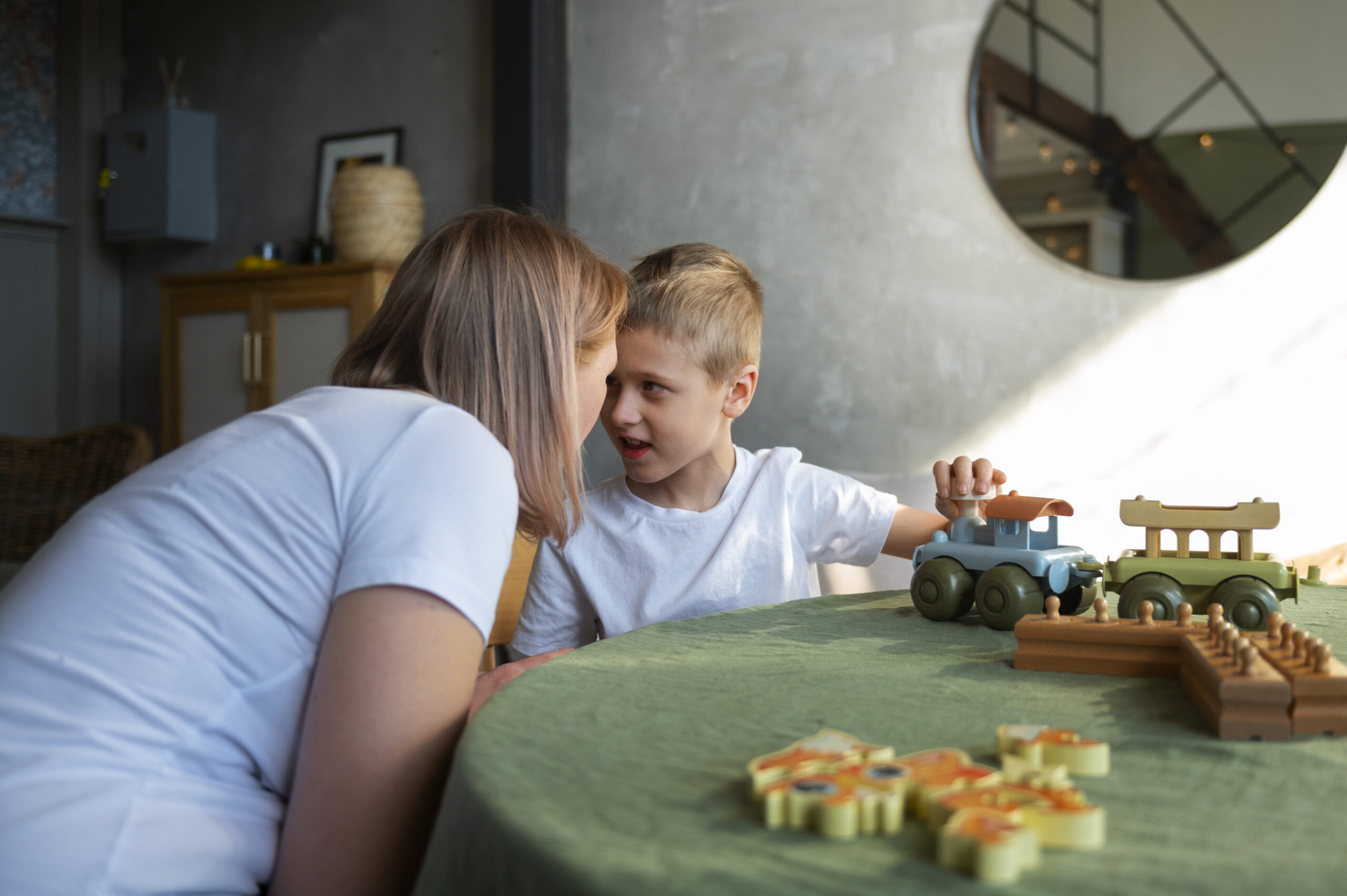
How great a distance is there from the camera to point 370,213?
383cm

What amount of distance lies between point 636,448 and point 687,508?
0.50 feet

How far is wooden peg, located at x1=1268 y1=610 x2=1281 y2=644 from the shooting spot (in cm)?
79

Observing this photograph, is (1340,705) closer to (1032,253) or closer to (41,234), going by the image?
(1032,253)

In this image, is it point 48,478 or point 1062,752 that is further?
point 48,478

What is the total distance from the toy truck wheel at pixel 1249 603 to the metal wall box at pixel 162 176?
4.73m

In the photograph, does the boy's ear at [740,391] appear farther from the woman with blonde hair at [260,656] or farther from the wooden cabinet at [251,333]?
the wooden cabinet at [251,333]

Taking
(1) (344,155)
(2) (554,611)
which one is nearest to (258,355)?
(1) (344,155)

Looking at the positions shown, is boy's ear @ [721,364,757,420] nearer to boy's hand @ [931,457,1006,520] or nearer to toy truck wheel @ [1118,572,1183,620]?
boy's hand @ [931,457,1006,520]

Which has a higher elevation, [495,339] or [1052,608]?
[495,339]

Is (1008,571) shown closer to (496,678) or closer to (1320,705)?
(1320,705)

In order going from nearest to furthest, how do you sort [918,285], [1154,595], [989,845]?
[989,845], [1154,595], [918,285]

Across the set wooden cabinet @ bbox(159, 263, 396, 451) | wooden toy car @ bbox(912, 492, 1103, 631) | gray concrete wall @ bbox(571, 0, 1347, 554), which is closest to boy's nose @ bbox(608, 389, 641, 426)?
wooden toy car @ bbox(912, 492, 1103, 631)

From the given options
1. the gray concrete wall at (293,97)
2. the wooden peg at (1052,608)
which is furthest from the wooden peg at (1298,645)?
the gray concrete wall at (293,97)

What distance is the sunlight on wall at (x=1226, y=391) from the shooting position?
2646 mm
